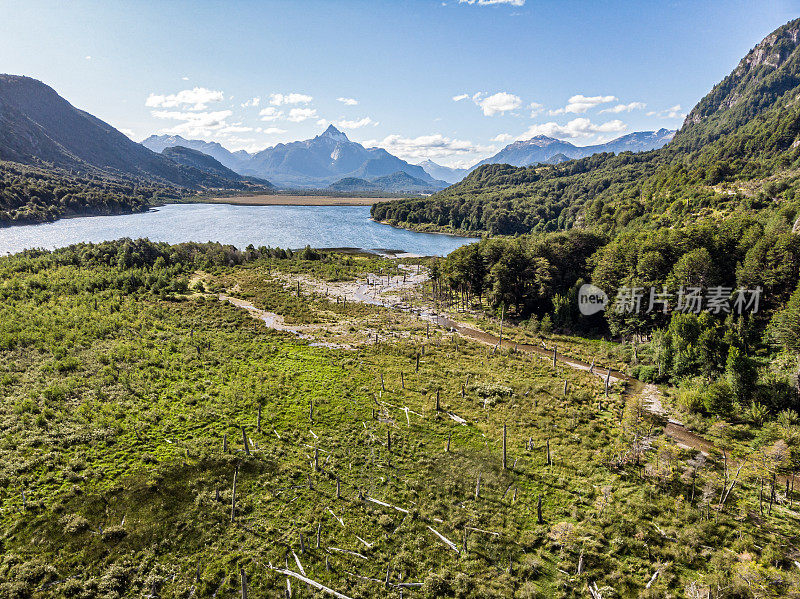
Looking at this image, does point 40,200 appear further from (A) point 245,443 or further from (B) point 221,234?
(A) point 245,443

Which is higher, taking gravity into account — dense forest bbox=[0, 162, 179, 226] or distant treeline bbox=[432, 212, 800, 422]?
dense forest bbox=[0, 162, 179, 226]

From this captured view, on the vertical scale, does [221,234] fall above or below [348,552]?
above

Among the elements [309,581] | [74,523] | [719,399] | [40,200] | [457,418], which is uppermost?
[40,200]

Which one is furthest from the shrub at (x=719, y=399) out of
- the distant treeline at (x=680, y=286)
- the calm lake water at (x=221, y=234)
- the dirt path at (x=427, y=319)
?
the calm lake water at (x=221, y=234)

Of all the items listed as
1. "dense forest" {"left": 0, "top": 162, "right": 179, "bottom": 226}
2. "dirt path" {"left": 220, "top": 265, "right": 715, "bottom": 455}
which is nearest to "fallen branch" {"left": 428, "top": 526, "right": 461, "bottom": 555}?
"dirt path" {"left": 220, "top": 265, "right": 715, "bottom": 455}

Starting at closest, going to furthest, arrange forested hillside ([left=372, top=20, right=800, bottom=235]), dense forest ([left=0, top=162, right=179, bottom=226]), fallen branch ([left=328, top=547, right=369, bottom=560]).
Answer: fallen branch ([left=328, top=547, right=369, bottom=560]) < forested hillside ([left=372, top=20, right=800, bottom=235]) < dense forest ([left=0, top=162, right=179, bottom=226])

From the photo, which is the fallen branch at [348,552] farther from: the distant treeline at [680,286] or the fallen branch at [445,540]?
the distant treeline at [680,286]

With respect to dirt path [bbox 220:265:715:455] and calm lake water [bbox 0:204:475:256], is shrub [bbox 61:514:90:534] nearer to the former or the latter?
dirt path [bbox 220:265:715:455]

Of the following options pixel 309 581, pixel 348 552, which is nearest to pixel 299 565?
pixel 309 581

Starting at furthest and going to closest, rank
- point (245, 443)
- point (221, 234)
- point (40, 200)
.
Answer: point (40, 200)
point (221, 234)
point (245, 443)
